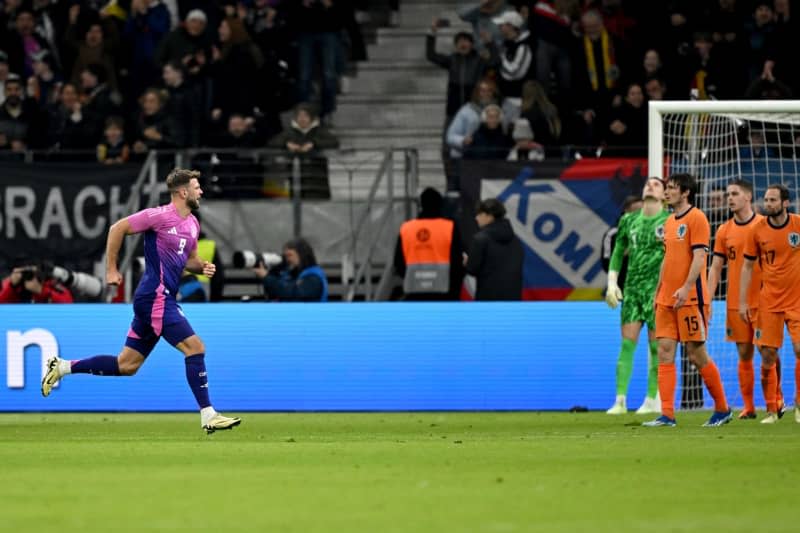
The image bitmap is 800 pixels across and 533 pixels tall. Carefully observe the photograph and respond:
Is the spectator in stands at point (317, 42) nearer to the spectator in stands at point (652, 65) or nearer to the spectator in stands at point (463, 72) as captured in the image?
the spectator in stands at point (463, 72)

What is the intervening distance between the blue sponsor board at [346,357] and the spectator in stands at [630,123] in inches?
139

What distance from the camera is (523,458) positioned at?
11.1 m

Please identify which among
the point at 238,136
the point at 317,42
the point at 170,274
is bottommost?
the point at 170,274

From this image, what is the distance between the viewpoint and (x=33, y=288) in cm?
1952

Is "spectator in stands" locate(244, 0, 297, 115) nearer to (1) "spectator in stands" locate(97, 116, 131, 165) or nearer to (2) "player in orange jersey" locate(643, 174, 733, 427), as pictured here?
(1) "spectator in stands" locate(97, 116, 131, 165)

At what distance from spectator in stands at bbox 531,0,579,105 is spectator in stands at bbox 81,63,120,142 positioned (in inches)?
231

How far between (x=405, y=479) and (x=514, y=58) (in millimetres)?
13772

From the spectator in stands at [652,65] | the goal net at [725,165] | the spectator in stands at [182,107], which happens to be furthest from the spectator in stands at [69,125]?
the goal net at [725,165]

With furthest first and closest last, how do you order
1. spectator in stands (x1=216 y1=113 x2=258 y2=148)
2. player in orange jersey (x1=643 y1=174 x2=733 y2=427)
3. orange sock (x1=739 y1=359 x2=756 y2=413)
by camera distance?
spectator in stands (x1=216 y1=113 x2=258 y2=148) < orange sock (x1=739 y1=359 x2=756 y2=413) < player in orange jersey (x1=643 y1=174 x2=733 y2=427)

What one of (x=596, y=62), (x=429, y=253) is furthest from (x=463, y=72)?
(x=429, y=253)

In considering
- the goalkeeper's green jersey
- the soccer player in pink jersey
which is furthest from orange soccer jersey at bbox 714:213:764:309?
the soccer player in pink jersey

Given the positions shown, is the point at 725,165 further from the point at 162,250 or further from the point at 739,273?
the point at 162,250

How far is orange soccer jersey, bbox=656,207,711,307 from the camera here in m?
14.2

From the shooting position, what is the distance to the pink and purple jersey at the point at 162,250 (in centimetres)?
1372
